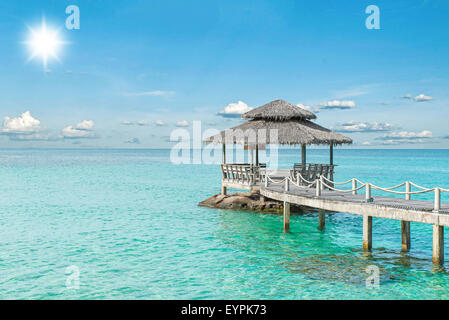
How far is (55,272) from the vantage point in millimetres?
11742

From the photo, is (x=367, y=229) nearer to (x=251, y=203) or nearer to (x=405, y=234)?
(x=405, y=234)

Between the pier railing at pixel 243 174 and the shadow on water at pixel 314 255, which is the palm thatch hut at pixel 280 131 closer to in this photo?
the pier railing at pixel 243 174

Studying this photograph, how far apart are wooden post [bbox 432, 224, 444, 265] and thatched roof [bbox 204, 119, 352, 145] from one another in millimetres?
8306

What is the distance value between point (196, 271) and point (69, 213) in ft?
44.3

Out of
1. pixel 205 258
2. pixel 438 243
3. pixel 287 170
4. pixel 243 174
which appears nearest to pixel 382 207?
pixel 438 243

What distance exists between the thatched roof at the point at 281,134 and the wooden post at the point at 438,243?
831cm

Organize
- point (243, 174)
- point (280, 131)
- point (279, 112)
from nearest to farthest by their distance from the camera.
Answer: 1. point (280, 131)
2. point (279, 112)
3. point (243, 174)

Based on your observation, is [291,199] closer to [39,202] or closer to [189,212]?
[189,212]

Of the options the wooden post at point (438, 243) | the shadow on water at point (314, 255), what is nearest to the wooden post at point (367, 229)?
the shadow on water at point (314, 255)

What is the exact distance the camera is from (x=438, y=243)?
37.2 ft

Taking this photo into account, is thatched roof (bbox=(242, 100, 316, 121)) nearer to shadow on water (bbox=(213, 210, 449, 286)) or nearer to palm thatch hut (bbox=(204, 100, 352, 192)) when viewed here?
palm thatch hut (bbox=(204, 100, 352, 192))

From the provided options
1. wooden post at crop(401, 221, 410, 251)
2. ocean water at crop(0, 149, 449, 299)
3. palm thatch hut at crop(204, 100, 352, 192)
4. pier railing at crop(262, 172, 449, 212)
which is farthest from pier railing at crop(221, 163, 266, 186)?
wooden post at crop(401, 221, 410, 251)

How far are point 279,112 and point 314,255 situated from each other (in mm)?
8944
